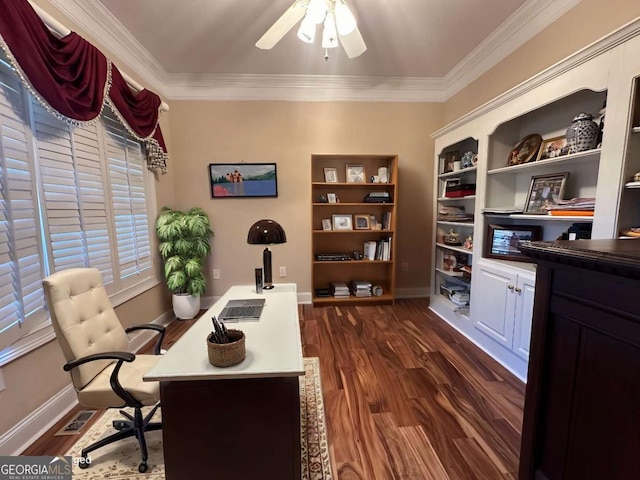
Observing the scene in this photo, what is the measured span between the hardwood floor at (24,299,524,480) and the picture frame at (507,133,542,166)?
5.48ft

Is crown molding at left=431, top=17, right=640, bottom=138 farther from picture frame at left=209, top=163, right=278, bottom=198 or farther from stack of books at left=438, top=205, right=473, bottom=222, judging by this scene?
picture frame at left=209, top=163, right=278, bottom=198

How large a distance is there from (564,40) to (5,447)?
4.32 m

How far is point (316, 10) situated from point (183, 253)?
2.52 meters

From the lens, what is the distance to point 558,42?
2041 mm

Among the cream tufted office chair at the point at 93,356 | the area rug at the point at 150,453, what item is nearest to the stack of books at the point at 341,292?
the area rug at the point at 150,453

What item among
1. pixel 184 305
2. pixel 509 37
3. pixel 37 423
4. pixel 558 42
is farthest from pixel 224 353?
pixel 509 37

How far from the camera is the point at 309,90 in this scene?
3.32m

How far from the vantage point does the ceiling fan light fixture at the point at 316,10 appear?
5.44 feet

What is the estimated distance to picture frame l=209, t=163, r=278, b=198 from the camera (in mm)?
3363

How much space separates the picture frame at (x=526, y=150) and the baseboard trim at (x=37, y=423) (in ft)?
12.1

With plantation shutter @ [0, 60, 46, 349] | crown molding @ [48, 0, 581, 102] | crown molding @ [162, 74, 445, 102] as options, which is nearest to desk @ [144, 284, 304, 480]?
plantation shutter @ [0, 60, 46, 349]

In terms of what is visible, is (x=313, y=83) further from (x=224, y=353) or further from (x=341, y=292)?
(x=224, y=353)

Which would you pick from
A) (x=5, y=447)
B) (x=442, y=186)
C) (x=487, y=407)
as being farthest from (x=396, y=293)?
(x=5, y=447)

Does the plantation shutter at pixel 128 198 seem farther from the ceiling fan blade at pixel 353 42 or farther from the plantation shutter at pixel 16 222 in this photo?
the ceiling fan blade at pixel 353 42
